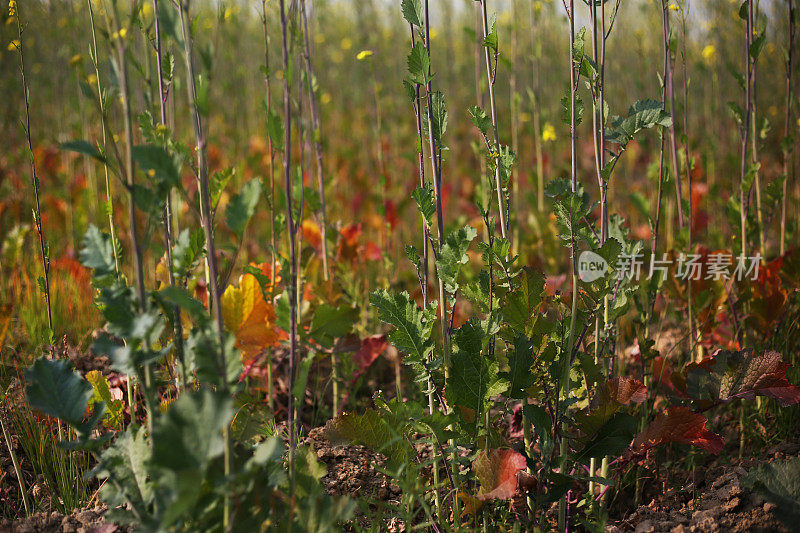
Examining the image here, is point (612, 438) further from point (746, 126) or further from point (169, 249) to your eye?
point (746, 126)

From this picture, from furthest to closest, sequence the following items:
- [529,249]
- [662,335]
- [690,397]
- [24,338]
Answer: [529,249], [662,335], [24,338], [690,397]

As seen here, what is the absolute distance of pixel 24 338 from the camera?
195 centimetres

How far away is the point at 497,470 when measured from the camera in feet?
3.67

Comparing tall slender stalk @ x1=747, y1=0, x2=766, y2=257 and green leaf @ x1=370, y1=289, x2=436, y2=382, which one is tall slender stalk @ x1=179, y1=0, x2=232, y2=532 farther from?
tall slender stalk @ x1=747, y1=0, x2=766, y2=257

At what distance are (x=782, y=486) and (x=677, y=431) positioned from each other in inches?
7.5

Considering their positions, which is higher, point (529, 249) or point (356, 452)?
point (529, 249)

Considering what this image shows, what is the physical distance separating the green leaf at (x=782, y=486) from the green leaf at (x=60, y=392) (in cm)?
118

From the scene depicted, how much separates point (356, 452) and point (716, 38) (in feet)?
11.8

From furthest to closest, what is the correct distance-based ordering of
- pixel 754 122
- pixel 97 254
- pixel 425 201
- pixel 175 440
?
pixel 754 122 → pixel 425 201 → pixel 97 254 → pixel 175 440

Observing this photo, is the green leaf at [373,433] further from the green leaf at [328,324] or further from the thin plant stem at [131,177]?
the thin plant stem at [131,177]

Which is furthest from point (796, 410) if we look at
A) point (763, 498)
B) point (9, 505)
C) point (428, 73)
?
point (9, 505)

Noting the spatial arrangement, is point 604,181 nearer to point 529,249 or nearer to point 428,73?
point 428,73

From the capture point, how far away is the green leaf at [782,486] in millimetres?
1094

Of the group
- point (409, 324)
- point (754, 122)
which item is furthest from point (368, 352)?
point (754, 122)
